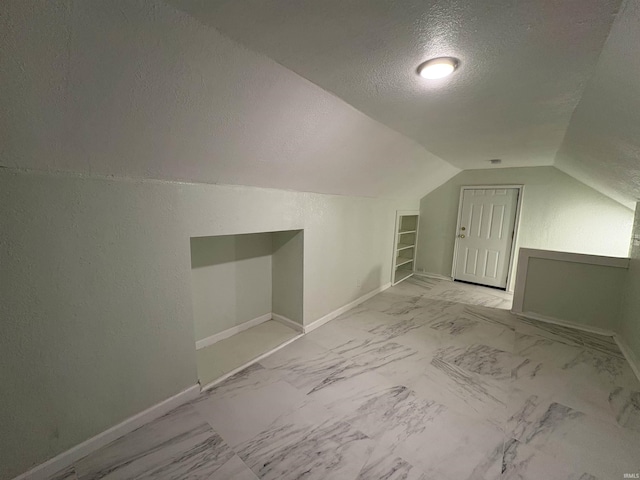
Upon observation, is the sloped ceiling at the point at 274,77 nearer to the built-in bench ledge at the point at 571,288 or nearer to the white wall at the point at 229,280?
the white wall at the point at 229,280

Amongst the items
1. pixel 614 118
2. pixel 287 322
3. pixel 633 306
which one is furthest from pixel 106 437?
pixel 633 306

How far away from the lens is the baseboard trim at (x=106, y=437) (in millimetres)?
1388

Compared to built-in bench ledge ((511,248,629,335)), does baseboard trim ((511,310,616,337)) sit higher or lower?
lower

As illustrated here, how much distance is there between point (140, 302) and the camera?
1.69m

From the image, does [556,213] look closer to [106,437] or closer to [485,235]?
[485,235]

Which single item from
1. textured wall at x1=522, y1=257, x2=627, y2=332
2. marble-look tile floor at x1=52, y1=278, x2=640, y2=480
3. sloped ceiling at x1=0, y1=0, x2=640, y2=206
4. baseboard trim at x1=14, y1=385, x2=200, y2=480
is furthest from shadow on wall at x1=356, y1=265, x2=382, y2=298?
baseboard trim at x1=14, y1=385, x2=200, y2=480

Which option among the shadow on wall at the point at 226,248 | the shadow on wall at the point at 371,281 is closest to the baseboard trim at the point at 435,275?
the shadow on wall at the point at 371,281

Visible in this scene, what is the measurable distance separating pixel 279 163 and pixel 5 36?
1.44m

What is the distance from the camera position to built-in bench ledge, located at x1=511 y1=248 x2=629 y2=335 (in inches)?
119

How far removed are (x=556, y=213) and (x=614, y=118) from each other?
3.13 metres

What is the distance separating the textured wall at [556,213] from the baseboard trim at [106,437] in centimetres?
485

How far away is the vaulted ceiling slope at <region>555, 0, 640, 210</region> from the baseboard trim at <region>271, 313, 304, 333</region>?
293 centimetres

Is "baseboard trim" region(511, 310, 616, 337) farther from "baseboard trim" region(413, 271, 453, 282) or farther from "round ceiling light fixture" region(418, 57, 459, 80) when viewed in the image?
"round ceiling light fixture" region(418, 57, 459, 80)

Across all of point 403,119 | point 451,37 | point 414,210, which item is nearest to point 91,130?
point 451,37
